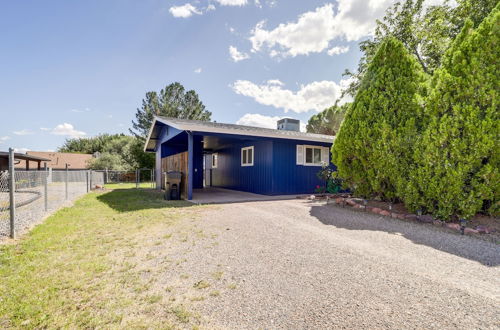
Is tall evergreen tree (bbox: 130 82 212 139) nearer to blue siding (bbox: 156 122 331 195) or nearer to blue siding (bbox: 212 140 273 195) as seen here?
blue siding (bbox: 212 140 273 195)

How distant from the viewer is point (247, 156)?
36.2 feet

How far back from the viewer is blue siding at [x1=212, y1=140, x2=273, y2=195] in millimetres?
9609

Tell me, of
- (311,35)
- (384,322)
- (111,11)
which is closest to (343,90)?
(311,35)

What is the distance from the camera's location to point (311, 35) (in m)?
10.8

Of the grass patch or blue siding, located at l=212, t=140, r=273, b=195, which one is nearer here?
the grass patch

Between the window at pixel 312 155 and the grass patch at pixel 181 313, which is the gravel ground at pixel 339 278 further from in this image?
the window at pixel 312 155

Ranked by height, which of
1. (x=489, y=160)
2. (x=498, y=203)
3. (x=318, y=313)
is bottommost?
(x=318, y=313)

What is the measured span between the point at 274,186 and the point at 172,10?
26.6 feet

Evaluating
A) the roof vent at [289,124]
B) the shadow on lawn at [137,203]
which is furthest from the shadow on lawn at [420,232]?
the roof vent at [289,124]

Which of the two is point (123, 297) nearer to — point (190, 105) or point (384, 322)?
point (384, 322)

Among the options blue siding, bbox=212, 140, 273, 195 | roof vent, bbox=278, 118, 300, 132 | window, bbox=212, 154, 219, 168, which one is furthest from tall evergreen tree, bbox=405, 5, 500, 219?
window, bbox=212, 154, 219, 168

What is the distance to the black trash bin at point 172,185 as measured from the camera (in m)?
8.29

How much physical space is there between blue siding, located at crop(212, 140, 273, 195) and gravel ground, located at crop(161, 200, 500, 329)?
5.44 metres

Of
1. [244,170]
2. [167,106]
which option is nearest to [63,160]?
[167,106]
